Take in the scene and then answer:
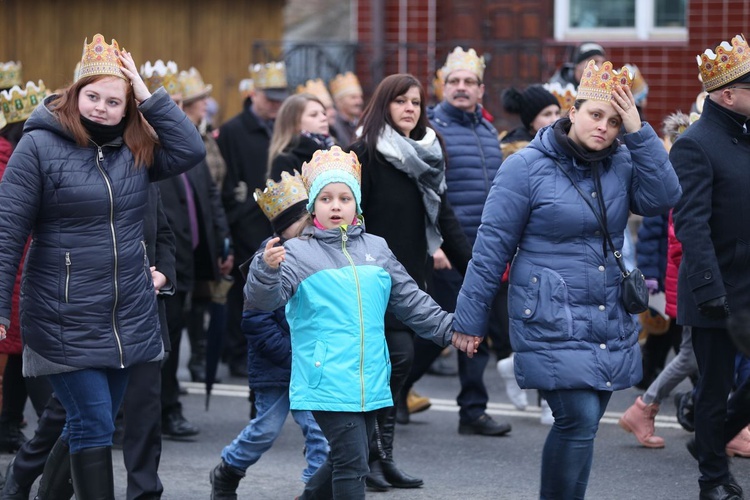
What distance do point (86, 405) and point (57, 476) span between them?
0.55 m

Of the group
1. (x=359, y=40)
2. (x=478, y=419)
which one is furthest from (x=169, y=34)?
(x=478, y=419)

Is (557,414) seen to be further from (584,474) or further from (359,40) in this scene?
(359,40)

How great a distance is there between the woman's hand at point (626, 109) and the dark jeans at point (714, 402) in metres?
1.18

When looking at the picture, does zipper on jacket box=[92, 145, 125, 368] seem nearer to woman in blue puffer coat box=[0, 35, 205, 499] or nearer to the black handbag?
woman in blue puffer coat box=[0, 35, 205, 499]

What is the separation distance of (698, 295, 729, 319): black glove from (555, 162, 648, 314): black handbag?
63 cm

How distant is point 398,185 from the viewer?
7.06m

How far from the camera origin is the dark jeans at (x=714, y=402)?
6277 mm

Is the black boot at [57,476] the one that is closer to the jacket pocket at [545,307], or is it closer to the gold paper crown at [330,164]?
the gold paper crown at [330,164]

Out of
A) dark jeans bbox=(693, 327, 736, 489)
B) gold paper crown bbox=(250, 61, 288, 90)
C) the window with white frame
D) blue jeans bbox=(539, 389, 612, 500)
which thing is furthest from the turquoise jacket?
the window with white frame

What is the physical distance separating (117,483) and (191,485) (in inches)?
14.6

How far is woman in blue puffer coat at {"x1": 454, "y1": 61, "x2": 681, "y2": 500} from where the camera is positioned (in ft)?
18.1

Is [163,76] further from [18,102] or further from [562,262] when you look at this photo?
[562,262]

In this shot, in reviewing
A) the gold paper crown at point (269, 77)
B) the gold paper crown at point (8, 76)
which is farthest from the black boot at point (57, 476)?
the gold paper crown at point (269, 77)

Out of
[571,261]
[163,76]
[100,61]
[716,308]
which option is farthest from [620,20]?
[100,61]
